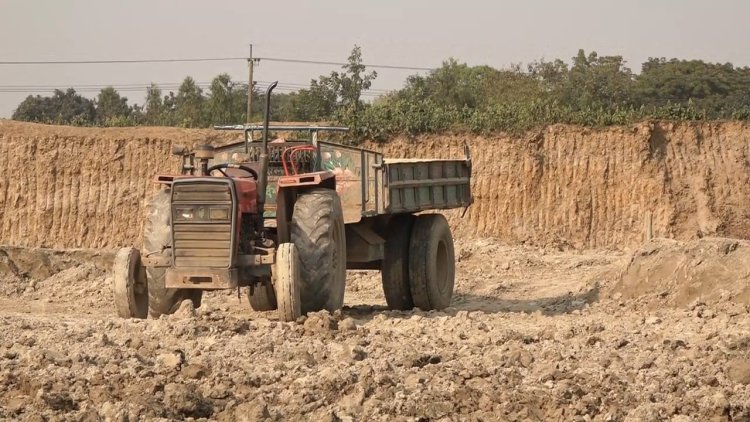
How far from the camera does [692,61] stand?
5628cm

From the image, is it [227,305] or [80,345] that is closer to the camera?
[80,345]

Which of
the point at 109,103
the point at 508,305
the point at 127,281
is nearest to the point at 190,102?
the point at 109,103

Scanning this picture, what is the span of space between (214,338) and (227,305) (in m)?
6.54

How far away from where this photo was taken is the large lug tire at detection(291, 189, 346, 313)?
12164 millimetres

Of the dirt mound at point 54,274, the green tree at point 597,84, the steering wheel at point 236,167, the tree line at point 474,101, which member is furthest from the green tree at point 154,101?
the steering wheel at point 236,167

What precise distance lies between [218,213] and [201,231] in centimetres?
24

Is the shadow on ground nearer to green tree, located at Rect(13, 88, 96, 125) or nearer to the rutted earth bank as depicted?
the rutted earth bank

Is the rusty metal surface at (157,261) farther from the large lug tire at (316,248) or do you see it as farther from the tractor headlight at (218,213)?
the large lug tire at (316,248)

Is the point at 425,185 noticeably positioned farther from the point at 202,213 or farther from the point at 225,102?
the point at 225,102

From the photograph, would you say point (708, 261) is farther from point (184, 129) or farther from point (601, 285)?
point (184, 129)

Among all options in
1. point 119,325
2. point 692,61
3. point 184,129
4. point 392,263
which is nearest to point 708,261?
point 392,263

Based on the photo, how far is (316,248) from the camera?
12.2 metres

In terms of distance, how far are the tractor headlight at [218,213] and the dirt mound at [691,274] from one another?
5.59 metres

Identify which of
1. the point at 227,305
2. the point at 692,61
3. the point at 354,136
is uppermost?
the point at 692,61
